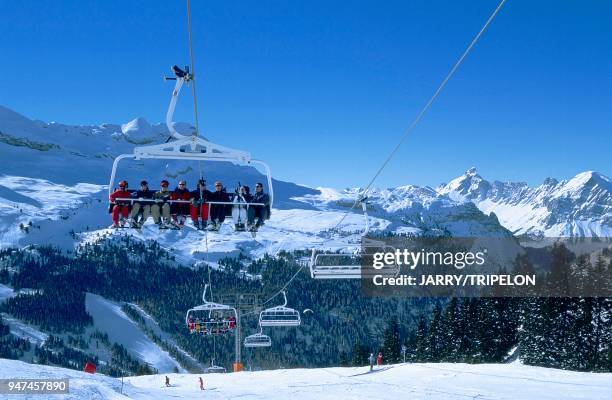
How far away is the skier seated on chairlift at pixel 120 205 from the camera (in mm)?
16350

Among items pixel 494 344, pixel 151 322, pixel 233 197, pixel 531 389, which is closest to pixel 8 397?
pixel 233 197

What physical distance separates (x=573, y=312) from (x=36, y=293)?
183 metres

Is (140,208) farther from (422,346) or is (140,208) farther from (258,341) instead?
(422,346)

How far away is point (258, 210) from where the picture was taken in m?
17.2

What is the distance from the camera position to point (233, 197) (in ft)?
57.0

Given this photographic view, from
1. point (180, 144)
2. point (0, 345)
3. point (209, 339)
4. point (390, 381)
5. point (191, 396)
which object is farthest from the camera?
point (209, 339)

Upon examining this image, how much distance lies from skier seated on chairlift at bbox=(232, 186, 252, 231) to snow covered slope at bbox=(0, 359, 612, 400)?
28.0 ft

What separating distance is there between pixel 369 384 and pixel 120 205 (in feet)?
65.6

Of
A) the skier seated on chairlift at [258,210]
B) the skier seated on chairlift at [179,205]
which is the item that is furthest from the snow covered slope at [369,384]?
the skier seated on chairlift at [258,210]

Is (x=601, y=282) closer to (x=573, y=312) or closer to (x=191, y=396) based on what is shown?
(x=573, y=312)

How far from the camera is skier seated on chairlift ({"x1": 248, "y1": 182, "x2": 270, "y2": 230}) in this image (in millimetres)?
16917

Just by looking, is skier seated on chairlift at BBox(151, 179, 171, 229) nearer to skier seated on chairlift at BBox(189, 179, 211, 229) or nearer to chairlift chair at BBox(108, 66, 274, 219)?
skier seated on chairlift at BBox(189, 179, 211, 229)

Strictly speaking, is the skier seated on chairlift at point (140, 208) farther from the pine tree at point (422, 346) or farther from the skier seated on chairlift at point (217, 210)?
the pine tree at point (422, 346)

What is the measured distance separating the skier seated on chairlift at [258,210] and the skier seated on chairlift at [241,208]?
19 cm
